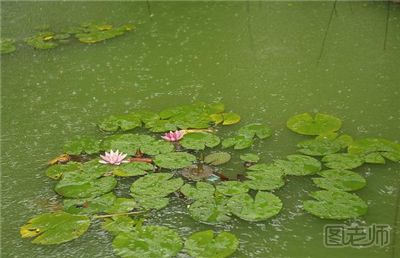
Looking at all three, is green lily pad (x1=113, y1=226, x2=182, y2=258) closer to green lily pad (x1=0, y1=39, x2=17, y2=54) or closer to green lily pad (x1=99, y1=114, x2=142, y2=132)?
green lily pad (x1=99, y1=114, x2=142, y2=132)

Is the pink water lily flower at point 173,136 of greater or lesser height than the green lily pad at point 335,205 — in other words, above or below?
above

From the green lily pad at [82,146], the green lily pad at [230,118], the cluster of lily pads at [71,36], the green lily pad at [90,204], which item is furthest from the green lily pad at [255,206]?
the cluster of lily pads at [71,36]

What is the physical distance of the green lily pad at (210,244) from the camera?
1362mm

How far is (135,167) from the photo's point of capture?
175 centimetres

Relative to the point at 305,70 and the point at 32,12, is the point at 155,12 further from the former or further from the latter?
the point at 305,70

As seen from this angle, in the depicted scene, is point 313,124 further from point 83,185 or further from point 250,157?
point 83,185

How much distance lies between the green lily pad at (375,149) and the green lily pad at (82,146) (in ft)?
2.96

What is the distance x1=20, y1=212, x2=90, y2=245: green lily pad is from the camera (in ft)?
4.79

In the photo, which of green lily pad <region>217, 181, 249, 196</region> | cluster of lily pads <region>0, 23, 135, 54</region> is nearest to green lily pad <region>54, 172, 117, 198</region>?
green lily pad <region>217, 181, 249, 196</region>

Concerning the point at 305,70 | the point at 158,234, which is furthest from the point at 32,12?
the point at 158,234

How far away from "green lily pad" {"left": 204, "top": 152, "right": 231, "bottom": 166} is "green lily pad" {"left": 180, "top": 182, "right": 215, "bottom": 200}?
0.14 metres

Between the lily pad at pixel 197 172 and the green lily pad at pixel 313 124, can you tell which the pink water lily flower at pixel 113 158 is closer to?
the lily pad at pixel 197 172

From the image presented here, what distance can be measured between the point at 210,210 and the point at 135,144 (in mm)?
481
